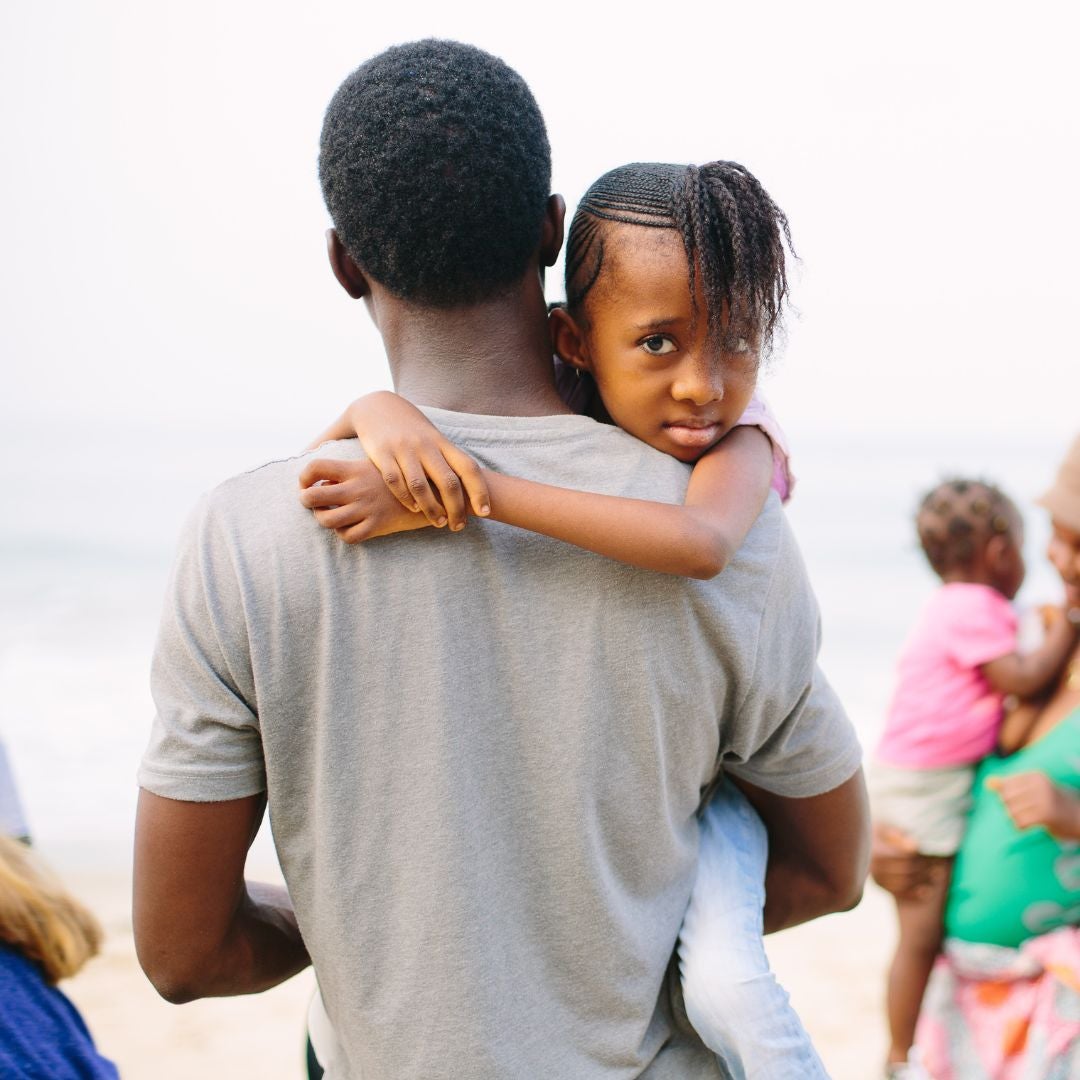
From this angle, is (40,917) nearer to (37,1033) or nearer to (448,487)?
(37,1033)

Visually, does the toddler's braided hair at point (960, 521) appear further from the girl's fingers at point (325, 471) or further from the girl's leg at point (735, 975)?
the girl's fingers at point (325, 471)

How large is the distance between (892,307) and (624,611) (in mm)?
25428

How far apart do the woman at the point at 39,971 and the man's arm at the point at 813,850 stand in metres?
0.92

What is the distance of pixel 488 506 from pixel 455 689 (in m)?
0.19

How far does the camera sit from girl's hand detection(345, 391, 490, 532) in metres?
1.19

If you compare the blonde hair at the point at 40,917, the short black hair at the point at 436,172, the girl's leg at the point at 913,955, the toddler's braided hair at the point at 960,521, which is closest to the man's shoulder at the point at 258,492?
the short black hair at the point at 436,172

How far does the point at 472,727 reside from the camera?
50.0 inches

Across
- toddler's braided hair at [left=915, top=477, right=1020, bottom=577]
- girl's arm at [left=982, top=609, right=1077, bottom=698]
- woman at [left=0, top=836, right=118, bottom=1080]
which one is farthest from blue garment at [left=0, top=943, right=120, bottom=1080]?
toddler's braided hair at [left=915, top=477, right=1020, bottom=577]

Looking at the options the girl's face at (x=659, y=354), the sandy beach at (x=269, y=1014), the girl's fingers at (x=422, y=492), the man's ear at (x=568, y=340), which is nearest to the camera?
the girl's fingers at (x=422, y=492)

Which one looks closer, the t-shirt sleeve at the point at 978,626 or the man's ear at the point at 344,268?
the man's ear at the point at 344,268

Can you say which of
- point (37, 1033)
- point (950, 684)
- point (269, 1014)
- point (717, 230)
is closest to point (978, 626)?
point (950, 684)

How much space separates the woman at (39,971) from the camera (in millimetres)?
1494

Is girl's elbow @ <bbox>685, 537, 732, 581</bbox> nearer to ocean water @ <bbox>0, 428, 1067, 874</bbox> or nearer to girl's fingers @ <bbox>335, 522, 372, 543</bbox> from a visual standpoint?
girl's fingers @ <bbox>335, 522, 372, 543</bbox>

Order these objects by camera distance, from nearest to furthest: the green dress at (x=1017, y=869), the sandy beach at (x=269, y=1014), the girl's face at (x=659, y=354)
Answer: the girl's face at (x=659, y=354) → the green dress at (x=1017, y=869) → the sandy beach at (x=269, y=1014)
